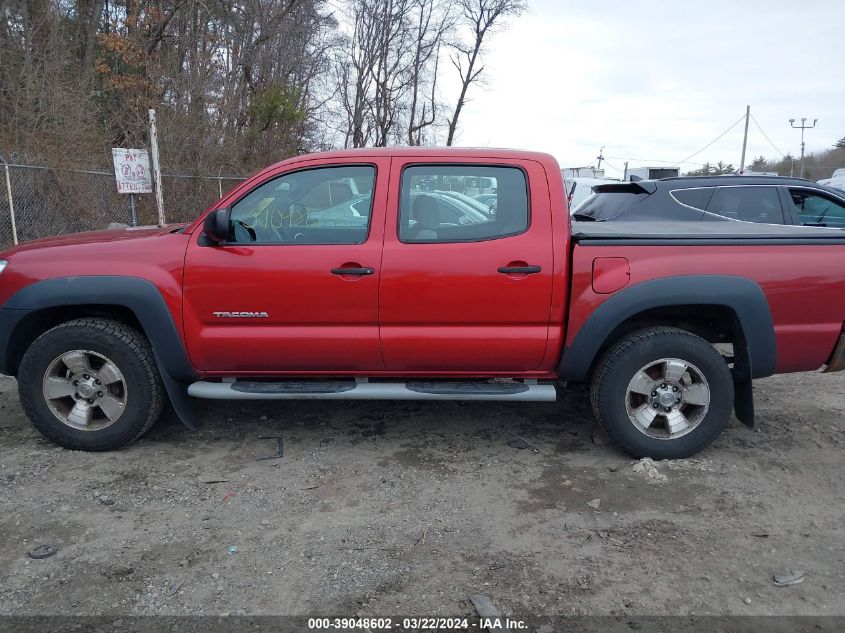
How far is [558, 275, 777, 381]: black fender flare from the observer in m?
3.59

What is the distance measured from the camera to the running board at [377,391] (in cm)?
377

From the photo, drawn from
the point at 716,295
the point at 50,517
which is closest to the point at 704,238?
the point at 716,295

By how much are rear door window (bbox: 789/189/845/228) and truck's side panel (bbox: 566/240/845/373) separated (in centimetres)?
472

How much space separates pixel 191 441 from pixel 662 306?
3.17 meters

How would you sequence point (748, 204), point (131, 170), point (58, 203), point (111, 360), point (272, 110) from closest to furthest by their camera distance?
point (111, 360)
point (748, 204)
point (131, 170)
point (58, 203)
point (272, 110)

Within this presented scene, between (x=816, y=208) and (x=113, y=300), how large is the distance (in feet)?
26.5

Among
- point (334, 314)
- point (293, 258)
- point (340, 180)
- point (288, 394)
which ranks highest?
point (340, 180)

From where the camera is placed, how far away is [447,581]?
269 centimetres

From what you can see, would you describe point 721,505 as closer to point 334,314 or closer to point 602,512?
point 602,512

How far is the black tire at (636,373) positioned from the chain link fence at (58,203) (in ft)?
31.1

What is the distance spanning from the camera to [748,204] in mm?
7578

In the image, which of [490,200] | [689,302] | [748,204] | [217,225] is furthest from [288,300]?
[748,204]

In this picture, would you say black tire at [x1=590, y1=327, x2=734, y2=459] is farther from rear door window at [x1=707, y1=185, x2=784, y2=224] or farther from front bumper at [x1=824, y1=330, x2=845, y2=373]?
rear door window at [x1=707, y1=185, x2=784, y2=224]

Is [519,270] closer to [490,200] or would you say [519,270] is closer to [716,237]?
[490,200]
